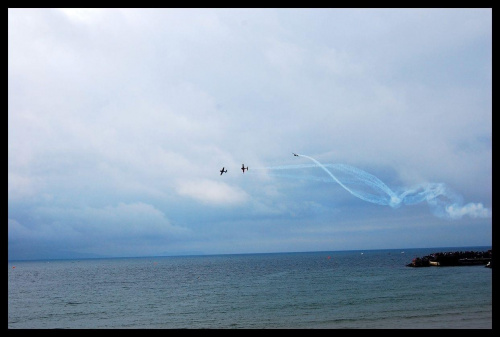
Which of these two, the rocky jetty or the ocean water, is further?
the rocky jetty

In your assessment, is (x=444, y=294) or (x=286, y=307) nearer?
(x=286, y=307)

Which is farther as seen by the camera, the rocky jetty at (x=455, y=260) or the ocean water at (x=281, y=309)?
the rocky jetty at (x=455, y=260)

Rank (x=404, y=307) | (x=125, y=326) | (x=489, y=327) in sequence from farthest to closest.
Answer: (x=404, y=307)
(x=125, y=326)
(x=489, y=327)

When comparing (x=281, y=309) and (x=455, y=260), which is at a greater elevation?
(x=455, y=260)

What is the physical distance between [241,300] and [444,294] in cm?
2629

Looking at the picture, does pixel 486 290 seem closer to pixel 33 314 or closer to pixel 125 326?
pixel 125 326

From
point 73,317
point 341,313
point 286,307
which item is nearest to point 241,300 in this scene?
point 286,307

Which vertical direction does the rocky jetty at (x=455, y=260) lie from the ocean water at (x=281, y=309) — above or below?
above

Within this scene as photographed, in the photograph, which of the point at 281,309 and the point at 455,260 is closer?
the point at 281,309

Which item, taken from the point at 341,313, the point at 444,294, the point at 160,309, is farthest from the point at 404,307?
the point at 160,309

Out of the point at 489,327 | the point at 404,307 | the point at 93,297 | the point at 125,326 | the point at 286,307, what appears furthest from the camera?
the point at 93,297

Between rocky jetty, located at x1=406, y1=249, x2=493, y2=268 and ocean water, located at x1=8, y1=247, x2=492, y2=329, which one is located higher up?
rocky jetty, located at x1=406, y1=249, x2=493, y2=268
